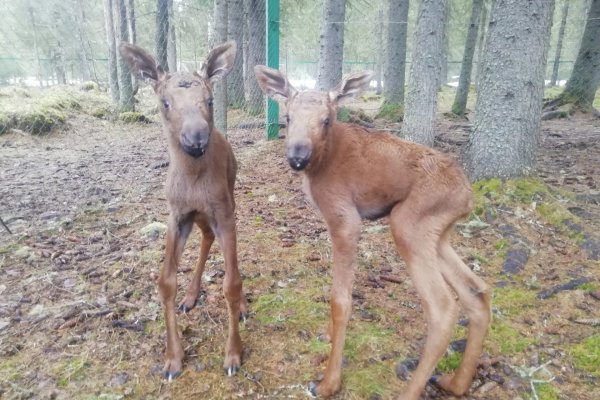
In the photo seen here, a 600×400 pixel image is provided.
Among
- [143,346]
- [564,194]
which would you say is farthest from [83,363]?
[564,194]

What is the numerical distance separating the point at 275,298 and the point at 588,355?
9.49ft

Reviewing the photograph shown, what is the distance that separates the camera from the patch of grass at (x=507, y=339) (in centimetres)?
371

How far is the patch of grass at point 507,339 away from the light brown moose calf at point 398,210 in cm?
62

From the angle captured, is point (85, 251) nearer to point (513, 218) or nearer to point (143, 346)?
point (143, 346)

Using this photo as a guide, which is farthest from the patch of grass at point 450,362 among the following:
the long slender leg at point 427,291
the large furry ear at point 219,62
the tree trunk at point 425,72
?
the tree trunk at point 425,72

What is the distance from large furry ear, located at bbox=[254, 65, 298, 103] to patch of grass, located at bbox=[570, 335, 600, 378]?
133 inches

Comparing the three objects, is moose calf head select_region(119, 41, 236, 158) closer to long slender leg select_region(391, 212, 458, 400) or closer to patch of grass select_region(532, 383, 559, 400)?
long slender leg select_region(391, 212, 458, 400)

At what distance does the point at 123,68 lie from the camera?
15.4 metres

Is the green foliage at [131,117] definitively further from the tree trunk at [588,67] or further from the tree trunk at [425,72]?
the tree trunk at [588,67]

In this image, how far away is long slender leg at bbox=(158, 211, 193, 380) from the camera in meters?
3.54

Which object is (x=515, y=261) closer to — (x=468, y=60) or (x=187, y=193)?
(x=187, y=193)

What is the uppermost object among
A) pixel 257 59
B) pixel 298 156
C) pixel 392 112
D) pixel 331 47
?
pixel 331 47

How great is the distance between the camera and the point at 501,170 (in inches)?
242

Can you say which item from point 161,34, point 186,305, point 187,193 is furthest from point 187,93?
point 161,34
